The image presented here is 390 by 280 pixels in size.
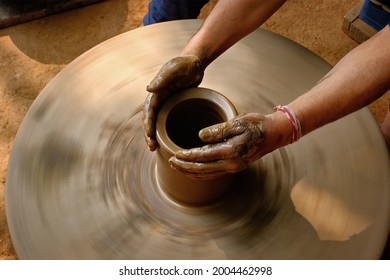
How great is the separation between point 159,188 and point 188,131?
0.69ft

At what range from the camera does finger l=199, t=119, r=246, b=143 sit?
1.40 m

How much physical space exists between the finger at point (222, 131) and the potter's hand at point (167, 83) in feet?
0.58

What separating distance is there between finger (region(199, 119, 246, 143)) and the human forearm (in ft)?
1.23

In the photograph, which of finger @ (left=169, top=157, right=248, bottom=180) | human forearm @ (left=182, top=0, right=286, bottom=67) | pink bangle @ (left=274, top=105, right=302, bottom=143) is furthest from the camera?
human forearm @ (left=182, top=0, right=286, bottom=67)

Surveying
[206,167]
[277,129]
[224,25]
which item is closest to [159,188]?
[206,167]

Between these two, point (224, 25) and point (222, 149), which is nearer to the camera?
point (222, 149)

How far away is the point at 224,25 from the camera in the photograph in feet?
5.75

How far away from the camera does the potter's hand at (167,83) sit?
1.53 metres

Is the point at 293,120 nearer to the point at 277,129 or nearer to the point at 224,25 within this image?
the point at 277,129

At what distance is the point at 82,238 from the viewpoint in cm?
158

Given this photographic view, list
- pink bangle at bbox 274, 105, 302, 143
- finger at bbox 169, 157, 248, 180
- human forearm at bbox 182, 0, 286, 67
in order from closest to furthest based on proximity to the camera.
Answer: finger at bbox 169, 157, 248, 180
pink bangle at bbox 274, 105, 302, 143
human forearm at bbox 182, 0, 286, 67

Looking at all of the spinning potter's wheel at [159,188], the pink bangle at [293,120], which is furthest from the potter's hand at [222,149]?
the spinning potter's wheel at [159,188]

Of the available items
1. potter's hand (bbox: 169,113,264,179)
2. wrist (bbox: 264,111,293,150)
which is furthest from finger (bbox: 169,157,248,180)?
wrist (bbox: 264,111,293,150)

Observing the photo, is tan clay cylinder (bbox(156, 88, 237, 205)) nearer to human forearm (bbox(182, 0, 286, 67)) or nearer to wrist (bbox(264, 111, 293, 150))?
wrist (bbox(264, 111, 293, 150))
